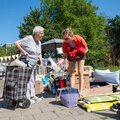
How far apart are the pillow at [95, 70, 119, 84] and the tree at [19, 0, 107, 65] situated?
570 inches

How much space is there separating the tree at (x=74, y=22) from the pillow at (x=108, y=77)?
47.5 ft

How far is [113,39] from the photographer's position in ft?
91.1

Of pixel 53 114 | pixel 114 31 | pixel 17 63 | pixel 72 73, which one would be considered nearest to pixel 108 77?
pixel 72 73

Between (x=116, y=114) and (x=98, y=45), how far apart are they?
65.5 ft

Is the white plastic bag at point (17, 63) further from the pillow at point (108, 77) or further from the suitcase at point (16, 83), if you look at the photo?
the pillow at point (108, 77)

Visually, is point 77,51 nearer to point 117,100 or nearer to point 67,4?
point 117,100

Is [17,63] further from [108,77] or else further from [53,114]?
[108,77]

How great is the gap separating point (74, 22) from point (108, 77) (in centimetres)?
1733

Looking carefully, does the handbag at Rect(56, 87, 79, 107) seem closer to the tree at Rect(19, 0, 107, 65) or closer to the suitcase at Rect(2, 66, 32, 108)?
the suitcase at Rect(2, 66, 32, 108)

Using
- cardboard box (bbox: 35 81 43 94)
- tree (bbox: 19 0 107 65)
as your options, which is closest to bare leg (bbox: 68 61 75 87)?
cardboard box (bbox: 35 81 43 94)

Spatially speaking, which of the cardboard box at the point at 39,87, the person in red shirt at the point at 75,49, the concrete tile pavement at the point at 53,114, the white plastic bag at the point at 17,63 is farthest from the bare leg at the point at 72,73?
the cardboard box at the point at 39,87

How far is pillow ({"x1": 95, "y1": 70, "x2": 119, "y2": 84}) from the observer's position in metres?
4.37

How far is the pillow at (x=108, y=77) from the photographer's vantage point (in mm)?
4366

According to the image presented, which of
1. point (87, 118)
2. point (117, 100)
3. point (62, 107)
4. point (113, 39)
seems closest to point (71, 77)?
point (62, 107)
